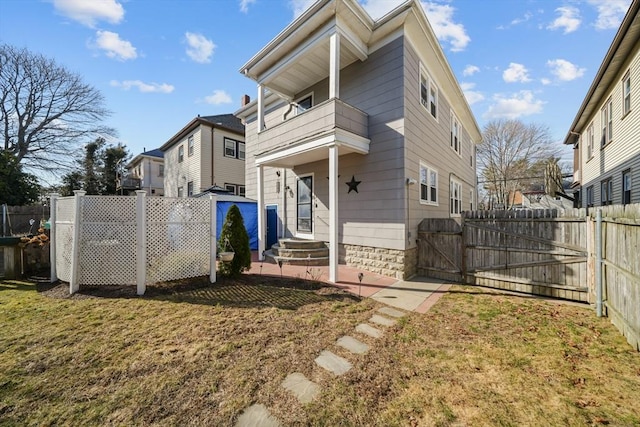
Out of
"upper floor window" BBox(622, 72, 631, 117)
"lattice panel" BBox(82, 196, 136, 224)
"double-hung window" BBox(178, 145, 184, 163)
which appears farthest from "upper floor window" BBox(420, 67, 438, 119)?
"double-hung window" BBox(178, 145, 184, 163)

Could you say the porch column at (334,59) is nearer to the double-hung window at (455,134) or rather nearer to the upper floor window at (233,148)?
the double-hung window at (455,134)

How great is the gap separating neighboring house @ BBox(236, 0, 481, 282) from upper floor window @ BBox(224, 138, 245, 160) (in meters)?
8.48

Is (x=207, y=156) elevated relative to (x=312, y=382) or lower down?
elevated

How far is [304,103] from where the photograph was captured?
977 cm

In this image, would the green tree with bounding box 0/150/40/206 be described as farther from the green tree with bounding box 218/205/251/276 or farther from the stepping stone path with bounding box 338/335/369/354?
the stepping stone path with bounding box 338/335/369/354

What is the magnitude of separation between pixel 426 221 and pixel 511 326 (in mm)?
3670

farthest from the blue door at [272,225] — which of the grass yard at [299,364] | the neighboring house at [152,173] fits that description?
the neighboring house at [152,173]

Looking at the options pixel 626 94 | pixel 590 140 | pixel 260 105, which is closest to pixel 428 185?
pixel 260 105

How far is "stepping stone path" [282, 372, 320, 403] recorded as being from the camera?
238cm

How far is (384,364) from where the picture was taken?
2.95m

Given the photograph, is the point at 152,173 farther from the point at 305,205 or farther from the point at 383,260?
the point at 383,260

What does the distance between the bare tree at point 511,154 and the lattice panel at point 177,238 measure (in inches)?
1097

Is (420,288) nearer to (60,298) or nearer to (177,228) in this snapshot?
(177,228)

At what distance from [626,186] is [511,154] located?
1821cm
